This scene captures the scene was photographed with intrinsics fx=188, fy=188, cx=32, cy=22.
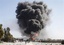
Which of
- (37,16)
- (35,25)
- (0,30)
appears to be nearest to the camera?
(0,30)

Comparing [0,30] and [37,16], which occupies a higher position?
[37,16]

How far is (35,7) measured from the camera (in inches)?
4636

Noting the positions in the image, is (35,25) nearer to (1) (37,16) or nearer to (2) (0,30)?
(1) (37,16)

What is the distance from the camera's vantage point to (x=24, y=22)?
117500 millimetres

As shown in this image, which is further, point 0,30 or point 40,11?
point 40,11

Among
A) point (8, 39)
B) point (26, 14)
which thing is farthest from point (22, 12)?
point (8, 39)

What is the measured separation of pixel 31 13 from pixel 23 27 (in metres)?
11.2

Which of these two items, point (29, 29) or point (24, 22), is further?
point (24, 22)

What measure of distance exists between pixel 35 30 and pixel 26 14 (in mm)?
12156

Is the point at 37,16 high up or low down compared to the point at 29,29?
A: up

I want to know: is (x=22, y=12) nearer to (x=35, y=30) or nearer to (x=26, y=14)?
(x=26, y=14)

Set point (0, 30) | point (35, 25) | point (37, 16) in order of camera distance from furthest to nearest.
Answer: point (37, 16) < point (35, 25) < point (0, 30)

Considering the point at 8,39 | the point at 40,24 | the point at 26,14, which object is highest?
the point at 26,14

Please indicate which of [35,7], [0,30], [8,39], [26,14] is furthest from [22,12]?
[0,30]
